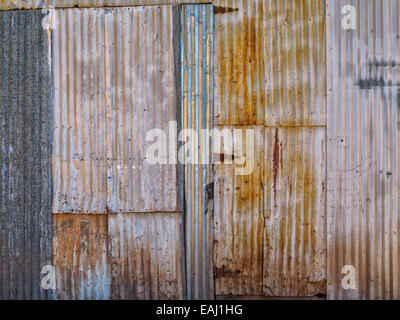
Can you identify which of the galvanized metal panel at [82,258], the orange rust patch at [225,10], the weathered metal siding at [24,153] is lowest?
the galvanized metal panel at [82,258]

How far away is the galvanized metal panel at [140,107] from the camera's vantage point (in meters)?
3.99

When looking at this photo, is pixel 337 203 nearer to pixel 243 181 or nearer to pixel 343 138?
pixel 343 138

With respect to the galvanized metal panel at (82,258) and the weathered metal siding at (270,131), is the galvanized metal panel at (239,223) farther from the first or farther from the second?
the galvanized metal panel at (82,258)

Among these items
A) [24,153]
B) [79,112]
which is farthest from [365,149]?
[24,153]

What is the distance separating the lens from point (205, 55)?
13.1ft

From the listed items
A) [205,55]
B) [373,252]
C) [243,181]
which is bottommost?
[373,252]

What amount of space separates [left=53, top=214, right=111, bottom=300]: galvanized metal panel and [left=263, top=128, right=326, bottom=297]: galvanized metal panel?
2.01 meters

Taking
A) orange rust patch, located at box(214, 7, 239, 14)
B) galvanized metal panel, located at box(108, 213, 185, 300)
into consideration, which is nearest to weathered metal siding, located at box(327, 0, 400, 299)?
orange rust patch, located at box(214, 7, 239, 14)

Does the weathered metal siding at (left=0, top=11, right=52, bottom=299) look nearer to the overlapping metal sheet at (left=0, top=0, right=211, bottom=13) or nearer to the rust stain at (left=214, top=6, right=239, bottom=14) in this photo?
the overlapping metal sheet at (left=0, top=0, right=211, bottom=13)

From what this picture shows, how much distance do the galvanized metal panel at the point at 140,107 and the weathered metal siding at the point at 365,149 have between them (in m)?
1.95

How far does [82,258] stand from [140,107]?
2.02 m

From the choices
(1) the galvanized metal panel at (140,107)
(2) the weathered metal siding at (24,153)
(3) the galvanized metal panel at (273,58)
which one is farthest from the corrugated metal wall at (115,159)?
(3) the galvanized metal panel at (273,58)
